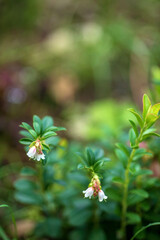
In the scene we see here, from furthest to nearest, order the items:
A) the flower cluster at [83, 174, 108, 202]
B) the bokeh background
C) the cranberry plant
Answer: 1. the bokeh background
2. the cranberry plant
3. the flower cluster at [83, 174, 108, 202]

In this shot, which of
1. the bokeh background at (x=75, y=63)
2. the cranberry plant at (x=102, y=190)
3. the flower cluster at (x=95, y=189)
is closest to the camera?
the flower cluster at (x=95, y=189)

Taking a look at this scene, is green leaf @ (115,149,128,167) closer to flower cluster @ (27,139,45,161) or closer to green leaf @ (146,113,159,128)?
green leaf @ (146,113,159,128)

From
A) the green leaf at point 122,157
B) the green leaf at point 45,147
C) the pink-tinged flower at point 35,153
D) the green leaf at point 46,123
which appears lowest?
the pink-tinged flower at point 35,153

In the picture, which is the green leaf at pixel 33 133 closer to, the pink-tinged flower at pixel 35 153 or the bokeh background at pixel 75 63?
the pink-tinged flower at pixel 35 153

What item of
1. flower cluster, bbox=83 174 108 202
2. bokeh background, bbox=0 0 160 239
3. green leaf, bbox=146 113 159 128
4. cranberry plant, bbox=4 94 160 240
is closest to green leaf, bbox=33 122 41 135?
cranberry plant, bbox=4 94 160 240

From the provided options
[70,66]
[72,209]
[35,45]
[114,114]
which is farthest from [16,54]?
[72,209]

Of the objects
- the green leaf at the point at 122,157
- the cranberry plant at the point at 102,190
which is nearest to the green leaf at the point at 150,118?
the cranberry plant at the point at 102,190
